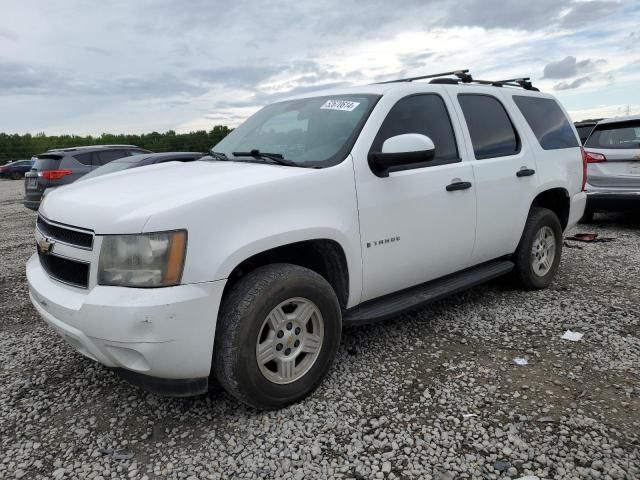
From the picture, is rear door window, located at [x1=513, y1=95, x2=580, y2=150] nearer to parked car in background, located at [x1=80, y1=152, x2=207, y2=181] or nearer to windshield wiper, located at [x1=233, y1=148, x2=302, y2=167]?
windshield wiper, located at [x1=233, y1=148, x2=302, y2=167]

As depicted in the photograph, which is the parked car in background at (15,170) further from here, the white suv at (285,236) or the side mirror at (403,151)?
the side mirror at (403,151)

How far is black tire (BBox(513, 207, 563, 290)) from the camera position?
14.8 feet

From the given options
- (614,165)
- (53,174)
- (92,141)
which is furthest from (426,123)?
(92,141)

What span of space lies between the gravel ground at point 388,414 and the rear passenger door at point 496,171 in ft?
2.27

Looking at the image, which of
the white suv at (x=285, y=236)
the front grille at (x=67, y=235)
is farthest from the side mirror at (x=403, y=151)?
the front grille at (x=67, y=235)

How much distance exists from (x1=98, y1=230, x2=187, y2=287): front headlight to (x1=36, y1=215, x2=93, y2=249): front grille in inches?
7.8

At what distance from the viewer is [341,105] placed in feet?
11.6

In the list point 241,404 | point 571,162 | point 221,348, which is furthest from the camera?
point 571,162

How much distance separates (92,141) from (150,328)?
42.1 meters

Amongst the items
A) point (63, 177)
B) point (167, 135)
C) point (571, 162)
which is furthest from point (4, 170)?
point (571, 162)

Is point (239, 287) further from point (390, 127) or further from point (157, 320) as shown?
point (390, 127)

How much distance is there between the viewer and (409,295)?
3525 millimetres

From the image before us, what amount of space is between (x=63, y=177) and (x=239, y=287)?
380 inches

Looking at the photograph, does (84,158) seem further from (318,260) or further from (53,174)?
(318,260)
